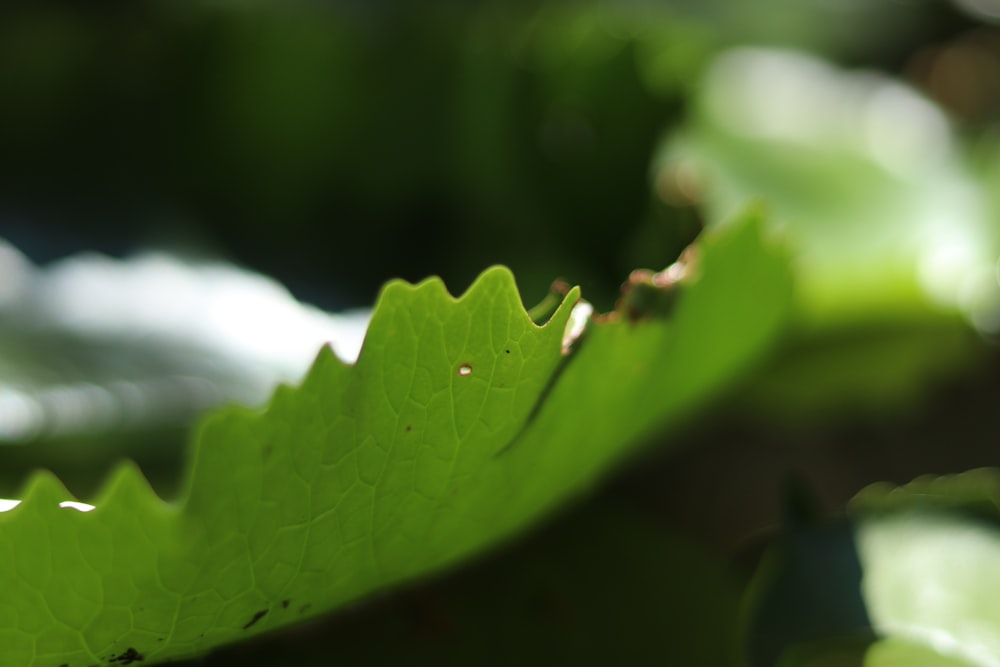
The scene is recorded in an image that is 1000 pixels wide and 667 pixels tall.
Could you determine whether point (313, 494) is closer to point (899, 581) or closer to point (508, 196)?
point (899, 581)

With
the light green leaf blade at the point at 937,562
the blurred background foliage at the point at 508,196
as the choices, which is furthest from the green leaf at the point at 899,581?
the blurred background foliage at the point at 508,196

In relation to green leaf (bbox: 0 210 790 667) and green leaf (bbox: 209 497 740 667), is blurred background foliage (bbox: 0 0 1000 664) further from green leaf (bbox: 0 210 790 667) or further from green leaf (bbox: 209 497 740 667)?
green leaf (bbox: 0 210 790 667)

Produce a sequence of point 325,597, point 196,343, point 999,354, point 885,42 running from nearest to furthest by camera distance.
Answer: point 325,597, point 196,343, point 999,354, point 885,42

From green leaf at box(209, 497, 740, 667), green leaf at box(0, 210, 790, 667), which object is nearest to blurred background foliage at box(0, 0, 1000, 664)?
green leaf at box(209, 497, 740, 667)

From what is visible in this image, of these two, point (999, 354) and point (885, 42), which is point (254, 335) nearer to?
point (999, 354)

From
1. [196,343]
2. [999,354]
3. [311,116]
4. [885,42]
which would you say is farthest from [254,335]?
[885,42]

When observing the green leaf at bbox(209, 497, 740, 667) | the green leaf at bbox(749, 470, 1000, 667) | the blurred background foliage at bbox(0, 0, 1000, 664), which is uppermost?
the blurred background foliage at bbox(0, 0, 1000, 664)

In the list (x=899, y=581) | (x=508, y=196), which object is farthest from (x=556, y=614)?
(x=508, y=196)
